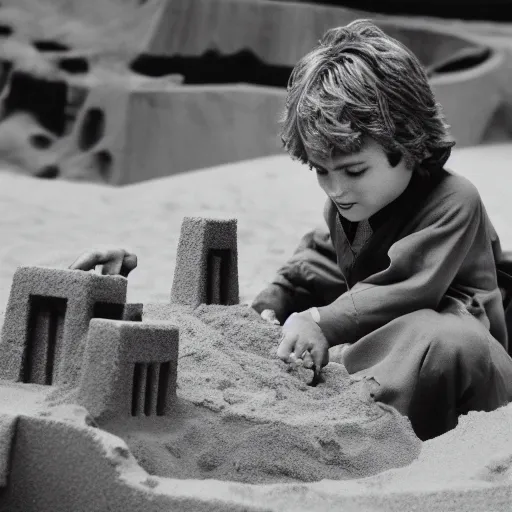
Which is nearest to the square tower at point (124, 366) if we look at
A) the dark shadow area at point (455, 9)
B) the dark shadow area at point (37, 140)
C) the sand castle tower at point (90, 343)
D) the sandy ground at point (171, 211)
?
the sand castle tower at point (90, 343)

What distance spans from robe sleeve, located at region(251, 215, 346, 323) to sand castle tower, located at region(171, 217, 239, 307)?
0.19 metres

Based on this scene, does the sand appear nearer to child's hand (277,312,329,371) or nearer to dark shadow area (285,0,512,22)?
child's hand (277,312,329,371)

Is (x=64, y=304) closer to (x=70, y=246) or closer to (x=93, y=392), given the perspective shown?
(x=93, y=392)

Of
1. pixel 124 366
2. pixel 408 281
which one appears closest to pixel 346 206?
pixel 408 281

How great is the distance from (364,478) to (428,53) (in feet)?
16.5

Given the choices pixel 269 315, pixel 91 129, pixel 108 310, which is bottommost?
pixel 91 129

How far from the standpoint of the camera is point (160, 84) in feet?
18.2

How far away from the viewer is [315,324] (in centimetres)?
182

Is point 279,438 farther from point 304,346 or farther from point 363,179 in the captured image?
point 363,179

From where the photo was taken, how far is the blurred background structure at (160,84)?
5.42 meters

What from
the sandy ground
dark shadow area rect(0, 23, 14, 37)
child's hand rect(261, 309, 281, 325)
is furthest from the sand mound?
dark shadow area rect(0, 23, 14, 37)

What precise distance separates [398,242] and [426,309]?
0.14 m

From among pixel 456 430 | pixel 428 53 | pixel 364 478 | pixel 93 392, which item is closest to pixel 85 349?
pixel 93 392

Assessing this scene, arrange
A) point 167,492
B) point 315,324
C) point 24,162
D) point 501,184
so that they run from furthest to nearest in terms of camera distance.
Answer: point 24,162, point 501,184, point 315,324, point 167,492
